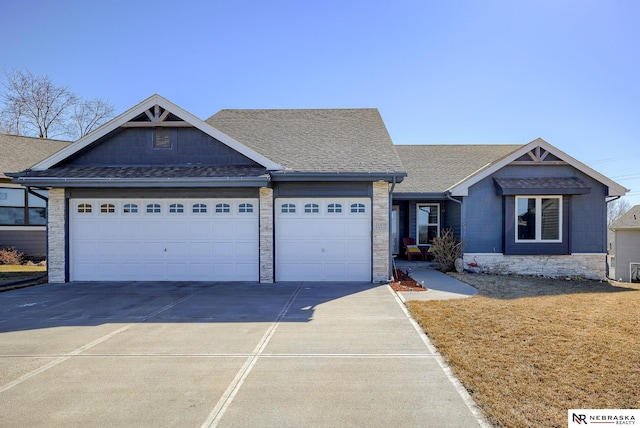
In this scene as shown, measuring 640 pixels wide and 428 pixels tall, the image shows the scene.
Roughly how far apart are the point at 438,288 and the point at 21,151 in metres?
20.0

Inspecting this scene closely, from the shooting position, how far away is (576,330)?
6.17m

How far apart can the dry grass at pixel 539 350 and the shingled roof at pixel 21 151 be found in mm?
18084

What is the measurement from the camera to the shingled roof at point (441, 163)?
605 inches

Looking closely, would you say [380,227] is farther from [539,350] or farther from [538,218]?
[539,350]

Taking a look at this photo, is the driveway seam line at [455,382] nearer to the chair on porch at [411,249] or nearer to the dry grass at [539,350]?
the dry grass at [539,350]

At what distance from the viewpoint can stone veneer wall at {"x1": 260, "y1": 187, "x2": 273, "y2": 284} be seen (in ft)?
36.9

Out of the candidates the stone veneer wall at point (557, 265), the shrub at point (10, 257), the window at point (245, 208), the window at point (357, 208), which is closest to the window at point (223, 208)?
the window at point (245, 208)

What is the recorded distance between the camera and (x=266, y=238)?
36.9 feet

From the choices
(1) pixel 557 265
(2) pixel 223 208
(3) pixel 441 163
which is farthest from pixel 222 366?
(3) pixel 441 163

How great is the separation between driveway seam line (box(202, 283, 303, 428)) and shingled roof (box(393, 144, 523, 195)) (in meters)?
9.86

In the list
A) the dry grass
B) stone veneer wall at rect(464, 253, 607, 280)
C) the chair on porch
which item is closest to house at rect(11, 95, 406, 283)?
the dry grass

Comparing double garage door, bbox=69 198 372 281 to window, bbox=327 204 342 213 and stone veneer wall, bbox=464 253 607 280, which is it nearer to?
window, bbox=327 204 342 213

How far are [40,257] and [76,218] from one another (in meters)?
7.79

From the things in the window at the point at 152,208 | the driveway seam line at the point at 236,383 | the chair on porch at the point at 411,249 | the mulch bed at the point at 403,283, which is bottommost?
the mulch bed at the point at 403,283
